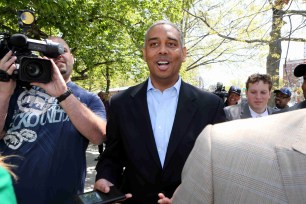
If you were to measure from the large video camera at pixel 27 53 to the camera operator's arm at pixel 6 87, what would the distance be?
0.03 meters

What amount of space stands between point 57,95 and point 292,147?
165 cm

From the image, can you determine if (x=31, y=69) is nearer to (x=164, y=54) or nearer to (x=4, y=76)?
(x=4, y=76)

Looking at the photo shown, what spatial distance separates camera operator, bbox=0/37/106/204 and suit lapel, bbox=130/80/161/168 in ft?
1.04

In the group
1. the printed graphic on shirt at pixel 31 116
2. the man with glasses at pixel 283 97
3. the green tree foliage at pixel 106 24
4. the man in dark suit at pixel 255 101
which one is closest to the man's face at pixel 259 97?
the man in dark suit at pixel 255 101

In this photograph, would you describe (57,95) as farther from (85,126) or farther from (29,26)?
(29,26)

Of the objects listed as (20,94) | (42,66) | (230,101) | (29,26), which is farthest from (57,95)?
(230,101)

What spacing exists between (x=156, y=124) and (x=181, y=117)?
18cm

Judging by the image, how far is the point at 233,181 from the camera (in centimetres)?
81

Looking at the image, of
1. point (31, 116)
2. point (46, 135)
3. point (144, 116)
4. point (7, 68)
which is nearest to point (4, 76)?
point (7, 68)

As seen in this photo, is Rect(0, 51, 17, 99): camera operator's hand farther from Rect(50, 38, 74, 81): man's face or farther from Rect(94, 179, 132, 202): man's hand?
Rect(94, 179, 132, 202): man's hand

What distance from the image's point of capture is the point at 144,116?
2.08 m

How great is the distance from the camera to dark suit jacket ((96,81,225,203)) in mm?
1966

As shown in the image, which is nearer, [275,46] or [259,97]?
[259,97]

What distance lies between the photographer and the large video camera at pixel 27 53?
1979mm
